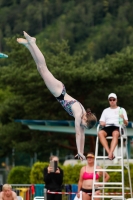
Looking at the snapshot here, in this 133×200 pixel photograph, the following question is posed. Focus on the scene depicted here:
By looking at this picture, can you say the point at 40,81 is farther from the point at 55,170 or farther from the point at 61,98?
the point at 61,98

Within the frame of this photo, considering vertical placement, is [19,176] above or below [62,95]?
above

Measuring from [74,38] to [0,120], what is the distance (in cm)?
11178

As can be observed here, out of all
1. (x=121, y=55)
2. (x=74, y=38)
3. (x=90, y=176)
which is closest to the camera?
(x=90, y=176)

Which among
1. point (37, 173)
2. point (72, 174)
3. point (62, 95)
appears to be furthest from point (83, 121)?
point (37, 173)

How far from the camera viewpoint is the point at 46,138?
36625mm

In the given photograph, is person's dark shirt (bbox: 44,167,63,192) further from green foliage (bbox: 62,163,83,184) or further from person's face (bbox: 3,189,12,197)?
green foliage (bbox: 62,163,83,184)

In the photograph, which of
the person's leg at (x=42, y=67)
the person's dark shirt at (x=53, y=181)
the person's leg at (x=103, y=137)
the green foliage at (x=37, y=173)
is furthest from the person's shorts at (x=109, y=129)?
the green foliage at (x=37, y=173)

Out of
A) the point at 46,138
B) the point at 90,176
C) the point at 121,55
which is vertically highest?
the point at 121,55

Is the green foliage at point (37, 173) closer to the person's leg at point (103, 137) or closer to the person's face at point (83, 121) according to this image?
the person's leg at point (103, 137)

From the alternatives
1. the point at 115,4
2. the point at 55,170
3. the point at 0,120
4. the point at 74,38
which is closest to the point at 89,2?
the point at 115,4

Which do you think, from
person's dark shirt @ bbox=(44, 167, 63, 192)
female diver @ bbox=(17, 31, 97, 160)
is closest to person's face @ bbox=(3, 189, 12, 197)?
person's dark shirt @ bbox=(44, 167, 63, 192)

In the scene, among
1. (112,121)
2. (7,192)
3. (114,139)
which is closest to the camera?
(7,192)

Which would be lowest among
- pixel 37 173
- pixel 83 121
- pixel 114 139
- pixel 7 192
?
pixel 7 192

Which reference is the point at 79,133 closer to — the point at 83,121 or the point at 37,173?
the point at 83,121
